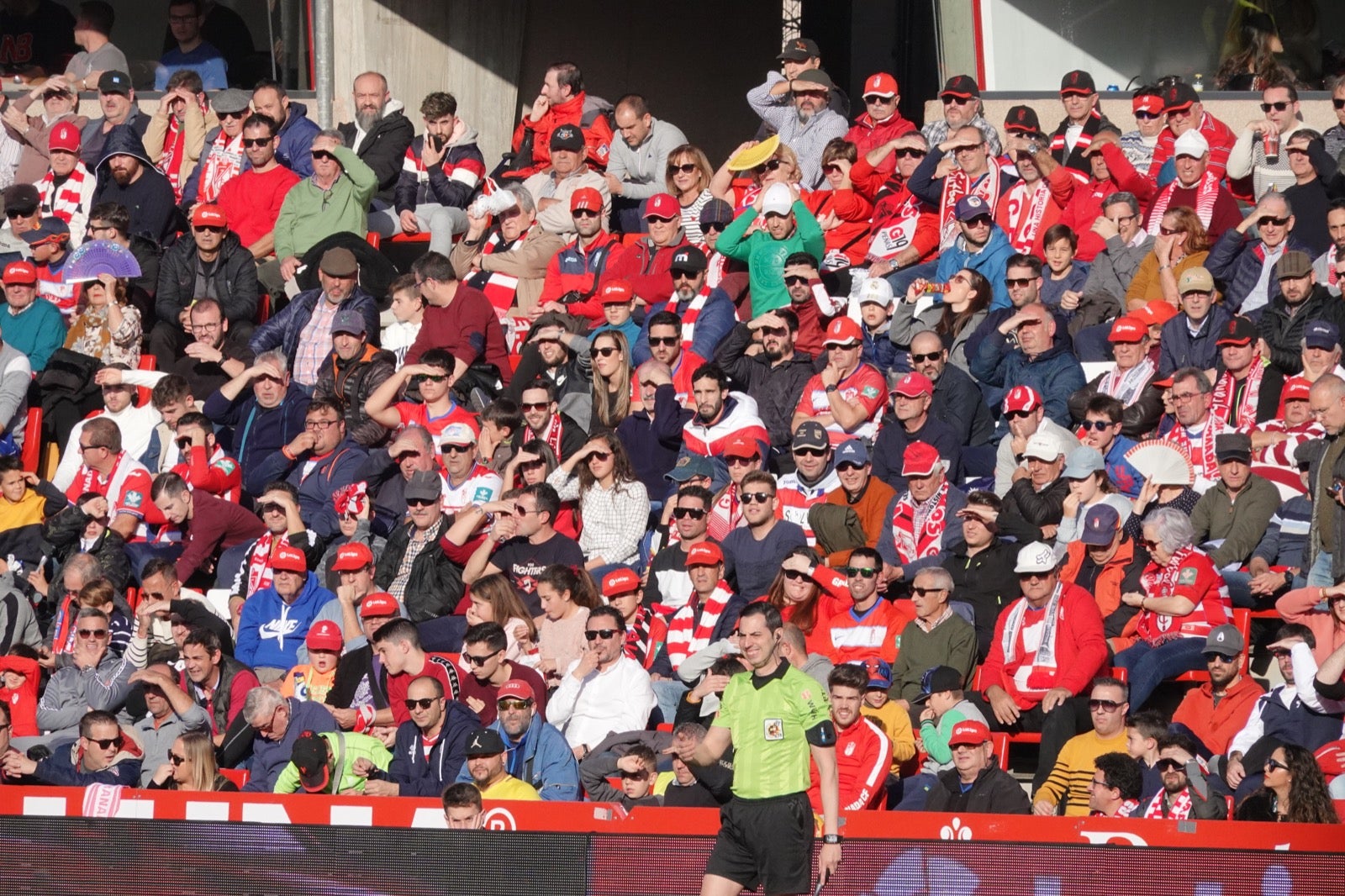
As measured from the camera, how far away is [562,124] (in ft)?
52.0

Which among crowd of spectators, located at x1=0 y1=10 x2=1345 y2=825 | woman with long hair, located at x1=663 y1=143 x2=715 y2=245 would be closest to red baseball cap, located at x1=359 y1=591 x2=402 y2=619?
crowd of spectators, located at x1=0 y1=10 x2=1345 y2=825

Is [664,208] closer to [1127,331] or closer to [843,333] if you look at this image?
[843,333]

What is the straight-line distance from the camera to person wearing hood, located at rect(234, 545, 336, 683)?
11.7m

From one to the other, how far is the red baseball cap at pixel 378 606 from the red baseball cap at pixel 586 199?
12.3ft

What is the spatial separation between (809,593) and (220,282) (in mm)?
5252

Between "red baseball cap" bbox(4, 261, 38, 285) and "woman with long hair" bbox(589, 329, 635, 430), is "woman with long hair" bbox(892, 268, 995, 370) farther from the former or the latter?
"red baseball cap" bbox(4, 261, 38, 285)

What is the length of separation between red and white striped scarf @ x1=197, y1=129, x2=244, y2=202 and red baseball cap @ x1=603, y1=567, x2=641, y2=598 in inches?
219

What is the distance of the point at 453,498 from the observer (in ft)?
40.6

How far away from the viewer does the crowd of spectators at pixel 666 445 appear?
10.2m

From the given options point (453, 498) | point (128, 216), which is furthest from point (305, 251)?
point (453, 498)

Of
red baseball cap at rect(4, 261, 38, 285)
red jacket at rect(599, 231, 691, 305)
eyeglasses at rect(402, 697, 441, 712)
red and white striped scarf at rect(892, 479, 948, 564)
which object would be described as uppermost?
red jacket at rect(599, 231, 691, 305)

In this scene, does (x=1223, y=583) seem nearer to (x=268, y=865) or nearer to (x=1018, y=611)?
(x=1018, y=611)

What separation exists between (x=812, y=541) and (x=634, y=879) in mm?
3784

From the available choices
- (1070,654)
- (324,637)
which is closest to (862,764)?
(1070,654)
